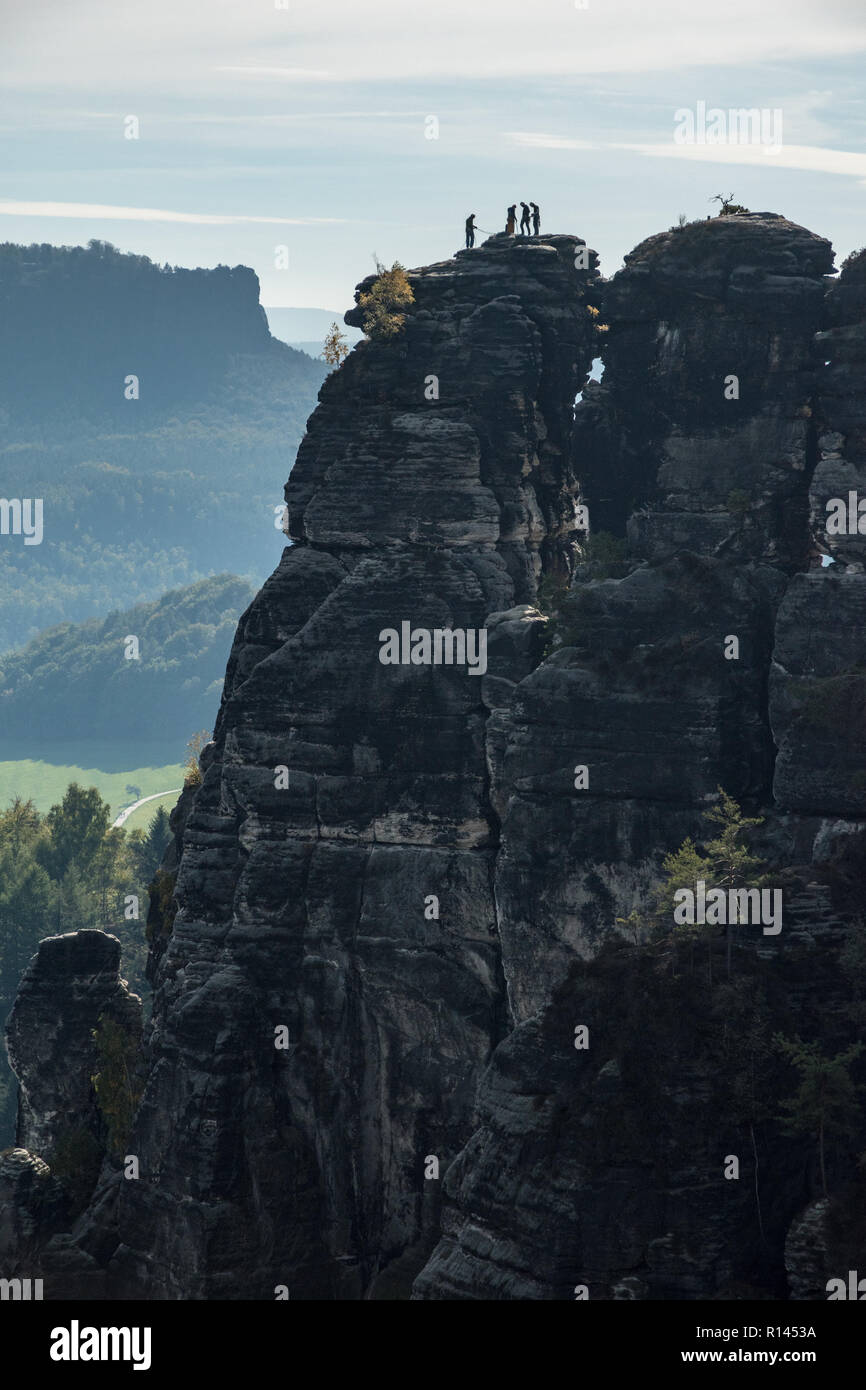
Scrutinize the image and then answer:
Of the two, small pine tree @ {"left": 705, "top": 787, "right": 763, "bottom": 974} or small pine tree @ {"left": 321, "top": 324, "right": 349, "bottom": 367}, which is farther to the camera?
small pine tree @ {"left": 321, "top": 324, "right": 349, "bottom": 367}

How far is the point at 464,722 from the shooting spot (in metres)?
73.9

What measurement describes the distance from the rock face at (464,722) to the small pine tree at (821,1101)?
31.3 feet

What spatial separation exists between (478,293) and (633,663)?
1612cm

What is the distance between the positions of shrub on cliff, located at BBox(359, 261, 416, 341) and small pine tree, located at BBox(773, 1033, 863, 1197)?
3212 cm

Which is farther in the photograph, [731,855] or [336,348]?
[336,348]

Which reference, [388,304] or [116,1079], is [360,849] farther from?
[388,304]

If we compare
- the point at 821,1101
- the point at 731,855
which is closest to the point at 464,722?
the point at 731,855

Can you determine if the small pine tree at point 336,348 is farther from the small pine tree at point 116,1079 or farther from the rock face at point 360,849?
the small pine tree at point 116,1079

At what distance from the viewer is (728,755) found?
68.8 metres

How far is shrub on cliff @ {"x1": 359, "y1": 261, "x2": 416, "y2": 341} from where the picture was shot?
3054 inches

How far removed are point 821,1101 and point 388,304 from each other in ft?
114

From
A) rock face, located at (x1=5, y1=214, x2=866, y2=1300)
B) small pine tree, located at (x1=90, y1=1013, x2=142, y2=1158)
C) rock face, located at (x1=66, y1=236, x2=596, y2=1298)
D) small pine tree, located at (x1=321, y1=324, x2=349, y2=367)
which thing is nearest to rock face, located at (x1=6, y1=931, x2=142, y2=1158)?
small pine tree, located at (x1=90, y1=1013, x2=142, y2=1158)

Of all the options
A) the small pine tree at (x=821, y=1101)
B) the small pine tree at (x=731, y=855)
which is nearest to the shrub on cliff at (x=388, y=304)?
the small pine tree at (x=731, y=855)

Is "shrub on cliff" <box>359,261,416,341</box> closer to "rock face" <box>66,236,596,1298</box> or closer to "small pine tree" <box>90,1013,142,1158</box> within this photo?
"rock face" <box>66,236,596,1298</box>
